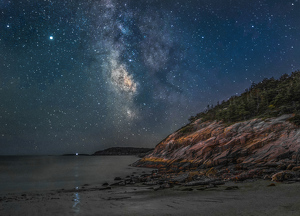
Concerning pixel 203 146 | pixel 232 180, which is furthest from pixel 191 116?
pixel 232 180

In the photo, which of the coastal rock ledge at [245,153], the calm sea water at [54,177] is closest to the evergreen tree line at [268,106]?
the coastal rock ledge at [245,153]

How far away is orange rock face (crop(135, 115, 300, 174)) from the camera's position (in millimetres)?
26688

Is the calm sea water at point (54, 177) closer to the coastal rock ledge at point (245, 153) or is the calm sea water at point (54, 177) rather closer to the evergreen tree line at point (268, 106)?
the coastal rock ledge at point (245, 153)

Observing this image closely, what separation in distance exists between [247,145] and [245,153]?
7.37 ft

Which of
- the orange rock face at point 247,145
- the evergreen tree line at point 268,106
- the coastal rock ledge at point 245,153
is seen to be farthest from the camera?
the evergreen tree line at point 268,106

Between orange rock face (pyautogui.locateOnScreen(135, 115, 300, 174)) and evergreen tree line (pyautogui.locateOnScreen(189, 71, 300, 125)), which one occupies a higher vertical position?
evergreen tree line (pyautogui.locateOnScreen(189, 71, 300, 125))

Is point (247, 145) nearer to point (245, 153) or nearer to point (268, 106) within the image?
point (245, 153)

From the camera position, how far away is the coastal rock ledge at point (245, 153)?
71.8 feet

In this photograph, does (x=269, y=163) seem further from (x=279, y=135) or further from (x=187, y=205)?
(x=187, y=205)

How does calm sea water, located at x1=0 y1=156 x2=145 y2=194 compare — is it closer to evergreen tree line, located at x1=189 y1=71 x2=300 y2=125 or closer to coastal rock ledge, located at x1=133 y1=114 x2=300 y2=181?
coastal rock ledge, located at x1=133 y1=114 x2=300 y2=181

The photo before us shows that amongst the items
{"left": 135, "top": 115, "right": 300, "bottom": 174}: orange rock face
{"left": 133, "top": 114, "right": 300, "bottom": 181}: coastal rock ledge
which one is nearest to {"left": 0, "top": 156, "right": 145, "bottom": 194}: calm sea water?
{"left": 133, "top": 114, "right": 300, "bottom": 181}: coastal rock ledge

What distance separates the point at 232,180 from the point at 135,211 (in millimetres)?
12391

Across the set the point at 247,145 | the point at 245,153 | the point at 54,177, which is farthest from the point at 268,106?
the point at 54,177

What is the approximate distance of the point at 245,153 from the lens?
101 feet
